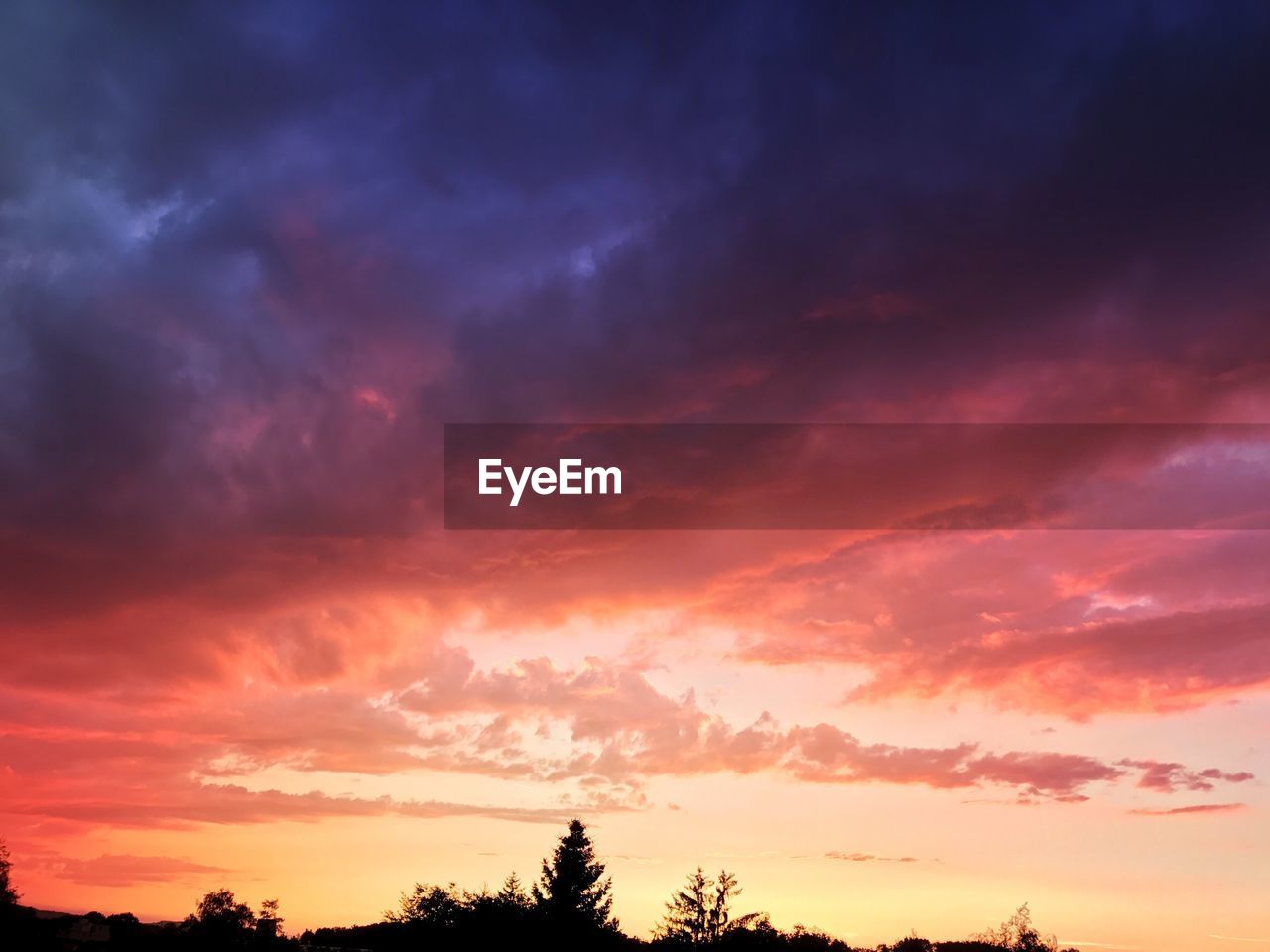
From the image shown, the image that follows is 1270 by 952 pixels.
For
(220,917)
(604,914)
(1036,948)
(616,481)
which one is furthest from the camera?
(1036,948)

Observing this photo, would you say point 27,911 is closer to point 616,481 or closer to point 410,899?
point 410,899

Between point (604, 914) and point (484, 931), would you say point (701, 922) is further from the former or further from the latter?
point (484, 931)

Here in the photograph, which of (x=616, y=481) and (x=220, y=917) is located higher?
(x=616, y=481)

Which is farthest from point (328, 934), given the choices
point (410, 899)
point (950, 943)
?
point (950, 943)

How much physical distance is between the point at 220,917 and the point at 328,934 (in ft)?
115

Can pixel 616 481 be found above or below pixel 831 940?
above

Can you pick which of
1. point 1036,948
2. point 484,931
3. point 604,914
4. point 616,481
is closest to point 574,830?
point 604,914

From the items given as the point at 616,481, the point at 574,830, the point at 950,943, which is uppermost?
the point at 616,481

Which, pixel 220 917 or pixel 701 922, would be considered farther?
pixel 701 922

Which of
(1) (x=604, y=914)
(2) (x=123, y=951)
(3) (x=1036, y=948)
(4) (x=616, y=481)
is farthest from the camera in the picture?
(3) (x=1036, y=948)

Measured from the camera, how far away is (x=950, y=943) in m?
174

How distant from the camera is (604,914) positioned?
135875 millimetres

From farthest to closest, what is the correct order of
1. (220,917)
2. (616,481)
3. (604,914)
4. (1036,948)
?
(1036,948)
(604,914)
(220,917)
(616,481)

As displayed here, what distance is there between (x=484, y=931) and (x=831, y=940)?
186 feet
